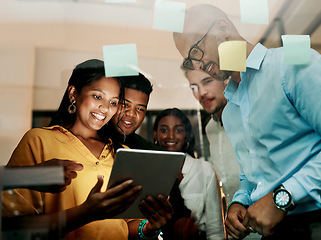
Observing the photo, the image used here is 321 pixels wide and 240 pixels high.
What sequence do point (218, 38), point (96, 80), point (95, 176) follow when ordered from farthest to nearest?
point (218, 38)
point (96, 80)
point (95, 176)

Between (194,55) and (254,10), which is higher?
(254,10)

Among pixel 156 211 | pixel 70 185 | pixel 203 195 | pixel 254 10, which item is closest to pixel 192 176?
pixel 203 195

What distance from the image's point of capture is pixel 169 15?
1.51 meters

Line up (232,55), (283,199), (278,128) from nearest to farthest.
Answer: (283,199) < (278,128) < (232,55)

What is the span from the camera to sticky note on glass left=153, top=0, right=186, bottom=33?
4.96ft

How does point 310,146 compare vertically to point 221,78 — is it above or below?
below

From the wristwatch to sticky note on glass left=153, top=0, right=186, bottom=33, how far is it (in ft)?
2.53

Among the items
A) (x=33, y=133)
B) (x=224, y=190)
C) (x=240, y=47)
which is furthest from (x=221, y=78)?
(x=33, y=133)

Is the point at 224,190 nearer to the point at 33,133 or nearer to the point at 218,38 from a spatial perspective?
the point at 218,38

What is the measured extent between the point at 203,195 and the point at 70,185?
527 millimetres

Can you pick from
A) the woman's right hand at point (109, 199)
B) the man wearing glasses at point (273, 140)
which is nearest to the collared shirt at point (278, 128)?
the man wearing glasses at point (273, 140)

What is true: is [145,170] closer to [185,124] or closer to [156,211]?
[156,211]

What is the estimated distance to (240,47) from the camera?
148cm

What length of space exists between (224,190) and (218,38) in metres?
0.63
